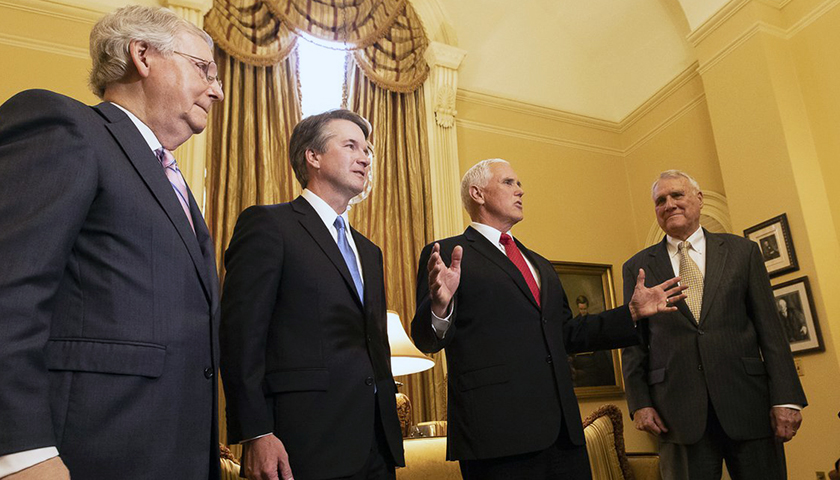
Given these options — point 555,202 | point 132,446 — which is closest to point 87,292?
point 132,446

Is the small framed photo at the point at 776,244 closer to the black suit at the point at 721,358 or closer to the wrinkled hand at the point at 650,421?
the black suit at the point at 721,358

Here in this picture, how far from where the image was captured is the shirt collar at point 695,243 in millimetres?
3020

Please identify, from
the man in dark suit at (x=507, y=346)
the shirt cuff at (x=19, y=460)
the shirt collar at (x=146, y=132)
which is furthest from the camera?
the man in dark suit at (x=507, y=346)

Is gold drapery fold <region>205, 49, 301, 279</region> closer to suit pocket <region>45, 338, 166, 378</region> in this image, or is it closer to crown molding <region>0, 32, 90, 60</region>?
crown molding <region>0, 32, 90, 60</region>

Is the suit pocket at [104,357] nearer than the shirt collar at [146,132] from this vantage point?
Yes

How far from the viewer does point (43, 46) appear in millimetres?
4867

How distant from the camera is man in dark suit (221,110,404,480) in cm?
170

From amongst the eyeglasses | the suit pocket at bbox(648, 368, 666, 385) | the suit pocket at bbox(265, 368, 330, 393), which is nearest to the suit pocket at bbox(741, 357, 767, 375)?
the suit pocket at bbox(648, 368, 666, 385)

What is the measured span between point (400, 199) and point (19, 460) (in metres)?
4.80

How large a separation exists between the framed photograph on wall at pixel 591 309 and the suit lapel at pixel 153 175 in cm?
513

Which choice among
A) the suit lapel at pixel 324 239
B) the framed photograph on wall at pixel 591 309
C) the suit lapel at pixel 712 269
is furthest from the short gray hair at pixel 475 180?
the framed photograph on wall at pixel 591 309

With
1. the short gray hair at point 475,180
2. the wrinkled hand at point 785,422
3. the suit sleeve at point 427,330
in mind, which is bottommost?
the wrinkled hand at point 785,422

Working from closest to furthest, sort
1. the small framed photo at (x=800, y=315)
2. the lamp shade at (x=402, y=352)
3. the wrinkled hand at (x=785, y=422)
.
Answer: the wrinkled hand at (x=785, y=422) < the lamp shade at (x=402, y=352) < the small framed photo at (x=800, y=315)

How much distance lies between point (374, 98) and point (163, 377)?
4912 millimetres
